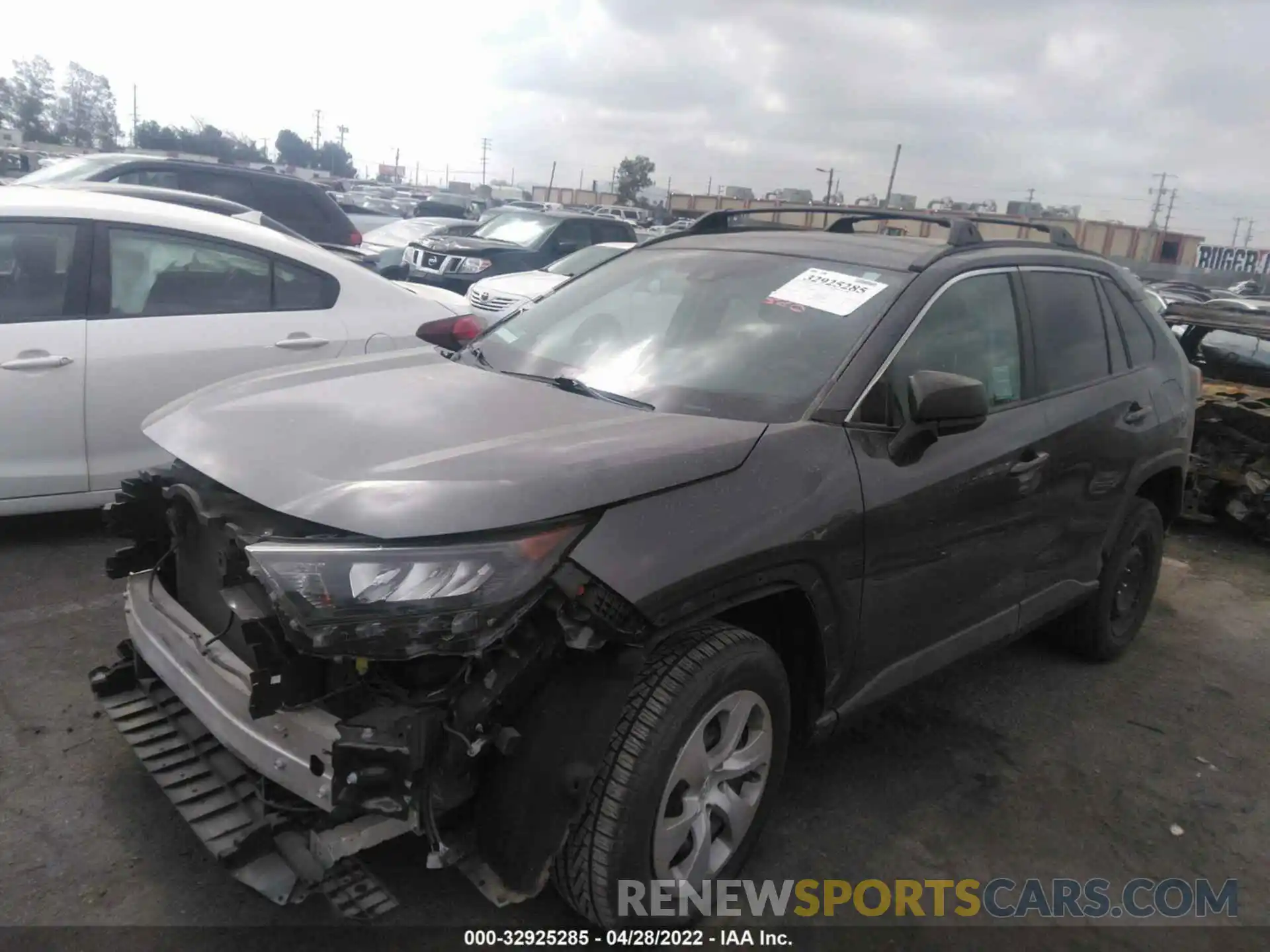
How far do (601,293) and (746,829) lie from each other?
203 cm

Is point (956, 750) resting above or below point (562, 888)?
below

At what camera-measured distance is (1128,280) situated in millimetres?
4480

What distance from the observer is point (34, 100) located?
7975 cm

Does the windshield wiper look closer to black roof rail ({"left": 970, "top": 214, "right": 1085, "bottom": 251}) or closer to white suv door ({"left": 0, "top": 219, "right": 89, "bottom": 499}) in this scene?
black roof rail ({"left": 970, "top": 214, "right": 1085, "bottom": 251})

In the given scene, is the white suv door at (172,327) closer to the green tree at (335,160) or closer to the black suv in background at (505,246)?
the black suv in background at (505,246)

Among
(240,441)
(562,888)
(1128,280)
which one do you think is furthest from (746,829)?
(1128,280)

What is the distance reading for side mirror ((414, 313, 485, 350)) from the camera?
501 cm

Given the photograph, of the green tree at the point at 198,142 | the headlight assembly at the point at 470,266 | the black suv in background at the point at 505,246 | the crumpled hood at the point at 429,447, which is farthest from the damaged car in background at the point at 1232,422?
the green tree at the point at 198,142

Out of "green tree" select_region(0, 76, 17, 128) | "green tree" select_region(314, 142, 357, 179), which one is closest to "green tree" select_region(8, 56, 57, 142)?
"green tree" select_region(0, 76, 17, 128)

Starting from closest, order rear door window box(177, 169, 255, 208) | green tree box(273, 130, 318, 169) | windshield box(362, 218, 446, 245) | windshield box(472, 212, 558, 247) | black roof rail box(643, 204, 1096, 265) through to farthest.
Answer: black roof rail box(643, 204, 1096, 265)
rear door window box(177, 169, 255, 208)
windshield box(472, 212, 558, 247)
windshield box(362, 218, 446, 245)
green tree box(273, 130, 318, 169)

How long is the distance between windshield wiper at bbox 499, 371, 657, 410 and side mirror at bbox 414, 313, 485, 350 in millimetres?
1828

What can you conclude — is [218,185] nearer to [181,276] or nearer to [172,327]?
[181,276]

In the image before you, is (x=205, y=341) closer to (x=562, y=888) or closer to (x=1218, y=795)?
(x=562, y=888)
